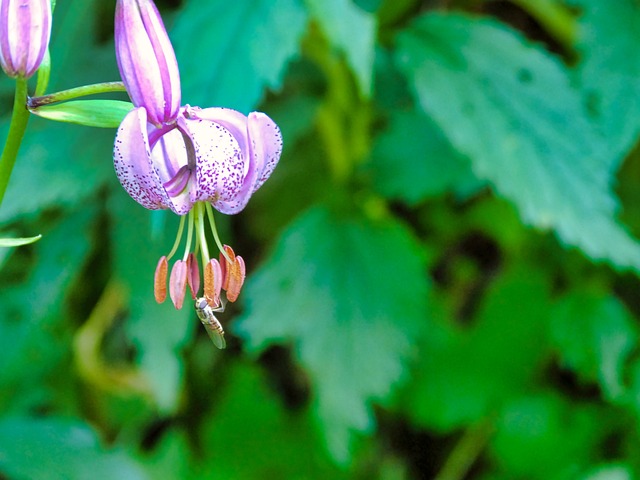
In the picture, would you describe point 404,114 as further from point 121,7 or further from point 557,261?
point 121,7

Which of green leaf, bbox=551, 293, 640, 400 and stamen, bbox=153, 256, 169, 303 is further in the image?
green leaf, bbox=551, 293, 640, 400

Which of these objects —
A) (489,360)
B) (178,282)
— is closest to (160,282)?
(178,282)

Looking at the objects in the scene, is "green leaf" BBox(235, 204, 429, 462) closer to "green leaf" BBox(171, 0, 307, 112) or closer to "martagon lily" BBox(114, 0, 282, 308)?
"green leaf" BBox(171, 0, 307, 112)

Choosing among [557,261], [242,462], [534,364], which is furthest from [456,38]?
[242,462]

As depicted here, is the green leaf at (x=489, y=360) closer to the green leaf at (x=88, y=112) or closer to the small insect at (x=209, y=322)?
the small insect at (x=209, y=322)

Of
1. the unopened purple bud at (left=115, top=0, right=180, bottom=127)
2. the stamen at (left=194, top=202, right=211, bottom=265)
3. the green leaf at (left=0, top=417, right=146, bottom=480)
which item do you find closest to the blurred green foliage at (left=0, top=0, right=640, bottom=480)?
the green leaf at (left=0, top=417, right=146, bottom=480)

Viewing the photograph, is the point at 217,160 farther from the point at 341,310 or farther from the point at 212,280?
the point at 341,310

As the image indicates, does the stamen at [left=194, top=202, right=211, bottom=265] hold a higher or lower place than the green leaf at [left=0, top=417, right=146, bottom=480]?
higher
